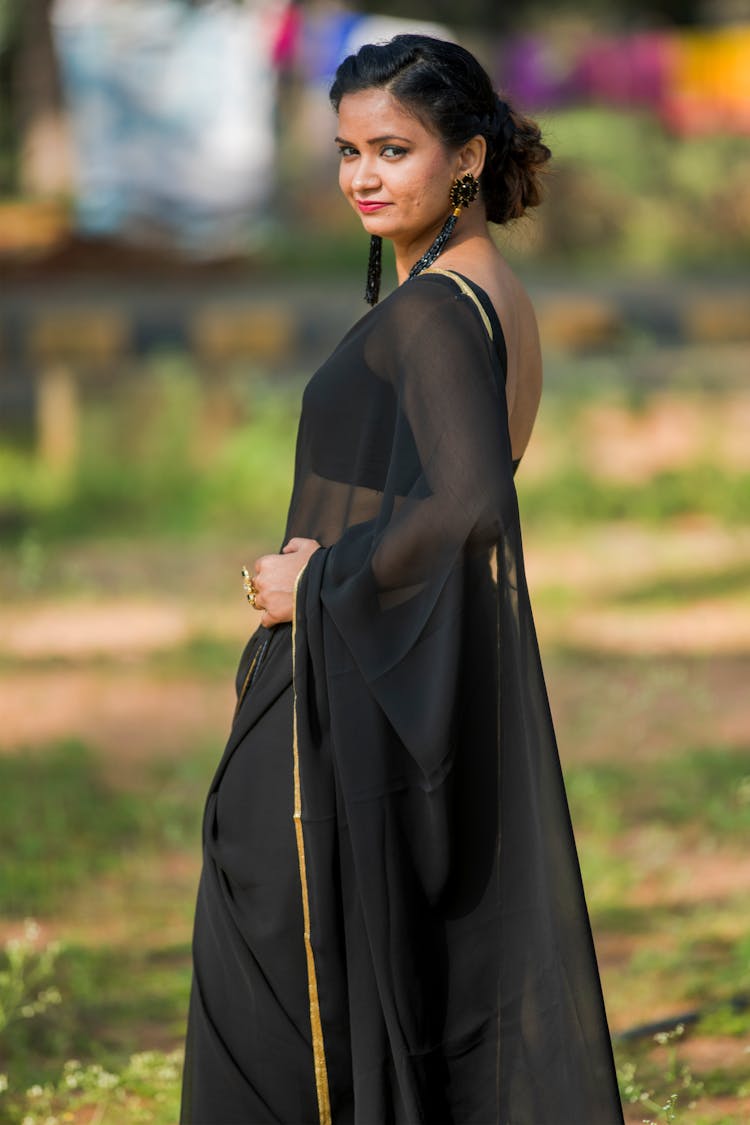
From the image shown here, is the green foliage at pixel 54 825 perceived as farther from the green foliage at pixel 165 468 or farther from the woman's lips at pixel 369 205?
the green foliage at pixel 165 468

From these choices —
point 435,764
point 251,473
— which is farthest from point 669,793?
point 251,473

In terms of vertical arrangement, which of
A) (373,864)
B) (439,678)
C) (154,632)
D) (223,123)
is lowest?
(373,864)

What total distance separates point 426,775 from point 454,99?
35.8 inches

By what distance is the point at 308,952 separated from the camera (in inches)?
93.2

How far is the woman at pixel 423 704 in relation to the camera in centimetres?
226

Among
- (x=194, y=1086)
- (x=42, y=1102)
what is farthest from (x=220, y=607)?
(x=194, y=1086)

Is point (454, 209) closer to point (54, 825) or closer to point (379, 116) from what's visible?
point (379, 116)

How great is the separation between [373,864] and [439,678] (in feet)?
0.89

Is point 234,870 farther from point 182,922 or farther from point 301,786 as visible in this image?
point 182,922

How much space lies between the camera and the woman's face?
2.34 meters

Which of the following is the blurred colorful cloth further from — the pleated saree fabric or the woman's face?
the pleated saree fabric

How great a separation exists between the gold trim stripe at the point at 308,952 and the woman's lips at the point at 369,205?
1.66 ft

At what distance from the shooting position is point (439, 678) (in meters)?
2.25

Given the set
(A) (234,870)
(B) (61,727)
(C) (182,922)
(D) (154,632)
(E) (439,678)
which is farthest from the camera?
(D) (154,632)
